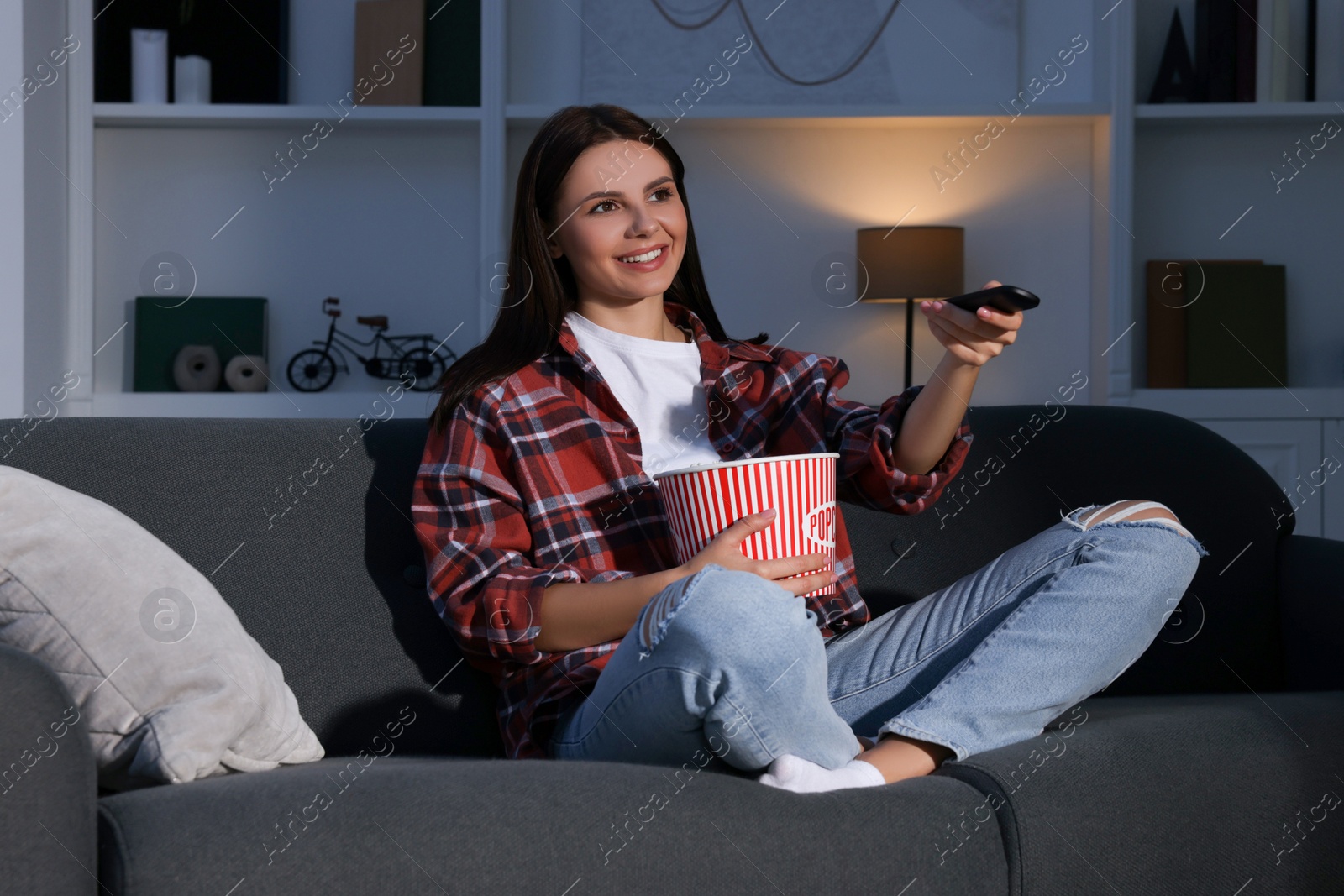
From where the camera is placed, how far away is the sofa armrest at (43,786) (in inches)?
30.1

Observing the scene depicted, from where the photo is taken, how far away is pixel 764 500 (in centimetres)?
104

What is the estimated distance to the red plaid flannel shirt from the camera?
122cm

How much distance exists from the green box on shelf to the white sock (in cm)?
232

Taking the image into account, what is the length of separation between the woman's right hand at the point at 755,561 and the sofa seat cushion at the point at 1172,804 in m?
0.21

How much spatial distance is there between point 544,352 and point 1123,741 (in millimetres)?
754

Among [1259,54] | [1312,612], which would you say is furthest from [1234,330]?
[1312,612]

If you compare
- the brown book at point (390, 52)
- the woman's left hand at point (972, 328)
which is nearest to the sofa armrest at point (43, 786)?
the woman's left hand at point (972, 328)

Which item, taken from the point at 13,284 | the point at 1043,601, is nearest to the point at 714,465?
the point at 1043,601

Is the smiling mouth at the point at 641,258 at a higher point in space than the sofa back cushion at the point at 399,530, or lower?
higher

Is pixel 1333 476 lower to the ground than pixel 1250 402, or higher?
lower

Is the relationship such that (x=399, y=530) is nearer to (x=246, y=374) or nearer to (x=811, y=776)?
(x=811, y=776)

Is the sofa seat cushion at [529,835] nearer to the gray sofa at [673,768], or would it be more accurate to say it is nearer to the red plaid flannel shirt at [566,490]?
the gray sofa at [673,768]

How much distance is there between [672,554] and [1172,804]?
0.55 m

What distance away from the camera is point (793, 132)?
9.98 feet
